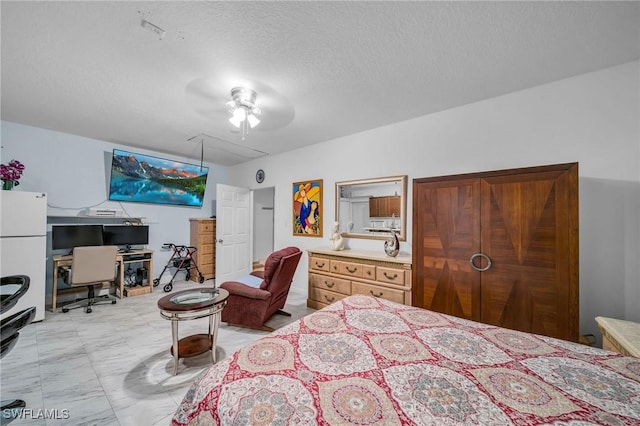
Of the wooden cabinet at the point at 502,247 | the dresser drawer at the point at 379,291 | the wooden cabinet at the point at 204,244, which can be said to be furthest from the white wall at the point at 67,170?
the wooden cabinet at the point at 502,247

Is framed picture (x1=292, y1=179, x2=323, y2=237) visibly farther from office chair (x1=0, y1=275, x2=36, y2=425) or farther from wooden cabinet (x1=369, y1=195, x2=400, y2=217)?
office chair (x1=0, y1=275, x2=36, y2=425)

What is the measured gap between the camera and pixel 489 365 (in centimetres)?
107

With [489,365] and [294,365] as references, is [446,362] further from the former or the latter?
[294,365]

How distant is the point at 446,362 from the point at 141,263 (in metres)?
5.21

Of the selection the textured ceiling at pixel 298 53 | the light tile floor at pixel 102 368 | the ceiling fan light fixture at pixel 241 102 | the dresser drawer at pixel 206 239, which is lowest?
the light tile floor at pixel 102 368

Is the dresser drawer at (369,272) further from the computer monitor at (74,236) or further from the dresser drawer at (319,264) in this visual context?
the computer monitor at (74,236)

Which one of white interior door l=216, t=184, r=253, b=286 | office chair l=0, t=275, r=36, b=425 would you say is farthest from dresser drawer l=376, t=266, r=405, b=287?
white interior door l=216, t=184, r=253, b=286

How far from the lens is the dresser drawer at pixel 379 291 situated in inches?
107

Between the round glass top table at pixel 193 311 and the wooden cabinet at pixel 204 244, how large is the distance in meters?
2.88

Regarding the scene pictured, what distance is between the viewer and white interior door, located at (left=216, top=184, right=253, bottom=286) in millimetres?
4586

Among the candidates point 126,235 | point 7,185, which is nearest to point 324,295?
point 126,235

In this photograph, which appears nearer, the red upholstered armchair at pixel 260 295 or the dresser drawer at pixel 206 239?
the red upholstered armchair at pixel 260 295

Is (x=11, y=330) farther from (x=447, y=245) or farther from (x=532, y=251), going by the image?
(x=532, y=251)

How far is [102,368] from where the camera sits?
6.82ft
